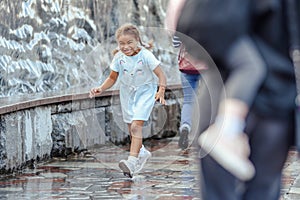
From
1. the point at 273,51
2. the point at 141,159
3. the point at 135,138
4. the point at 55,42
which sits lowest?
the point at 141,159

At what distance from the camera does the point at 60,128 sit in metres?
8.02

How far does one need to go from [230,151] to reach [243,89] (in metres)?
0.17

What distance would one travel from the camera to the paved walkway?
5.96 metres

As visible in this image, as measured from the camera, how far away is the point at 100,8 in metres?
11.0

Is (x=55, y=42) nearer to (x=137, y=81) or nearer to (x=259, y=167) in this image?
(x=137, y=81)

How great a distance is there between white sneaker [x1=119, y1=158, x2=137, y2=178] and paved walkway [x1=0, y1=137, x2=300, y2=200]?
56 millimetres

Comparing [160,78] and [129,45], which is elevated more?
[129,45]

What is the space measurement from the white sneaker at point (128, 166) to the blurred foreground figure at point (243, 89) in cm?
394

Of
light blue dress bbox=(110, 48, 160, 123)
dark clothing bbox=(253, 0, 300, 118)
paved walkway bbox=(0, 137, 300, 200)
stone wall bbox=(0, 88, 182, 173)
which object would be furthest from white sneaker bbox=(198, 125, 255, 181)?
stone wall bbox=(0, 88, 182, 173)

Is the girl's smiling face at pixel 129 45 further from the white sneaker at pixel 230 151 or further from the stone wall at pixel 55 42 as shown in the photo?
the white sneaker at pixel 230 151

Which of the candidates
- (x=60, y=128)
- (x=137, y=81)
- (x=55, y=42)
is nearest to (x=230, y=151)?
(x=137, y=81)

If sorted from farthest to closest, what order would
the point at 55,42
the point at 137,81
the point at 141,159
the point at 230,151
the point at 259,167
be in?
1. the point at 55,42
2. the point at 141,159
3. the point at 137,81
4. the point at 259,167
5. the point at 230,151

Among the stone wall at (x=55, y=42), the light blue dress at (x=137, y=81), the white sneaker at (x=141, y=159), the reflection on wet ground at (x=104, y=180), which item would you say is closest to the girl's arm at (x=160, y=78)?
the light blue dress at (x=137, y=81)

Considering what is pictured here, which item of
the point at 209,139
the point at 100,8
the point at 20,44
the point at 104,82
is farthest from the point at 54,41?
the point at 209,139
